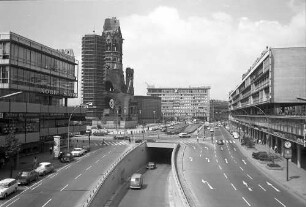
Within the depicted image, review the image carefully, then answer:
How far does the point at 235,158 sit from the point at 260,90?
2986 cm

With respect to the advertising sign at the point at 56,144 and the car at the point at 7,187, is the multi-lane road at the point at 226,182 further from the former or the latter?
the advertising sign at the point at 56,144

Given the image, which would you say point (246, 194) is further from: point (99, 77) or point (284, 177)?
point (99, 77)

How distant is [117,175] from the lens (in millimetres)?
54938

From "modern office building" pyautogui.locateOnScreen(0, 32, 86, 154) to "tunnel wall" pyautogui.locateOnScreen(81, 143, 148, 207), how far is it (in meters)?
16.3

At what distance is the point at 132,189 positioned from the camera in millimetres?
55438

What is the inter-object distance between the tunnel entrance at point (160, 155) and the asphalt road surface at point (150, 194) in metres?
16.9

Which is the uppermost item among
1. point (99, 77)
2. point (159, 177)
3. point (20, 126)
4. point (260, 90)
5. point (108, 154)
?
point (99, 77)

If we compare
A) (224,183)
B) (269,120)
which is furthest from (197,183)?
(269,120)

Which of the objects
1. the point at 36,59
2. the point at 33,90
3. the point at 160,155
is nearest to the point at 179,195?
the point at 33,90

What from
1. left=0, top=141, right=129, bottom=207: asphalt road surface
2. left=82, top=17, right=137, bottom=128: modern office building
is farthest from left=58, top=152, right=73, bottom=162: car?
left=82, top=17, right=137, bottom=128: modern office building

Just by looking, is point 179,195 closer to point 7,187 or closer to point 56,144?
point 7,187

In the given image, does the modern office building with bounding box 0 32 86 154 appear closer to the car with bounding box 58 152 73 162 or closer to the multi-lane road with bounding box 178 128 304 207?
the car with bounding box 58 152 73 162

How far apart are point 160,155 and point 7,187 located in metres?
60.0

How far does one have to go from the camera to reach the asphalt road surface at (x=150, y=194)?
47125mm
